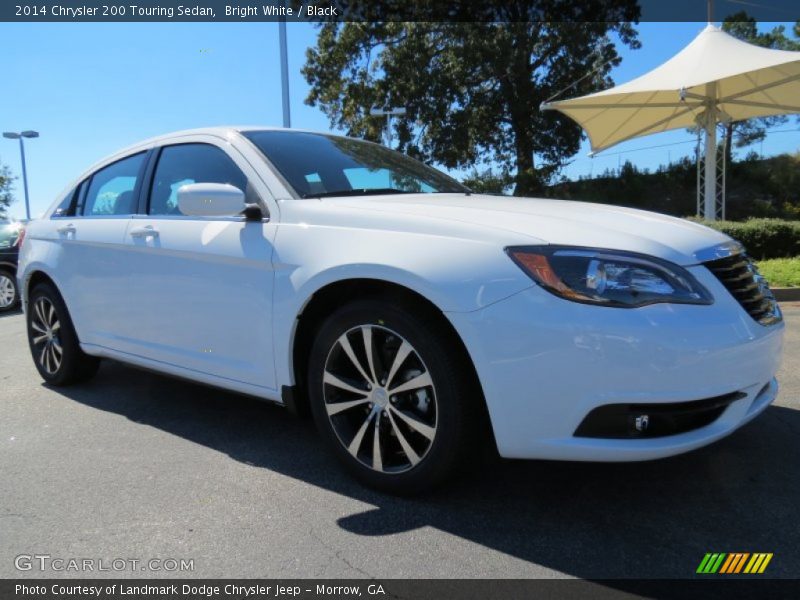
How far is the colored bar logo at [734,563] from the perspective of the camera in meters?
2.08

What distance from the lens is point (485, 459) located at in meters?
3.07

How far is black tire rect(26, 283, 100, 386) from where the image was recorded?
4367mm

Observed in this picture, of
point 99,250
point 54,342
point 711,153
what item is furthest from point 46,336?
point 711,153

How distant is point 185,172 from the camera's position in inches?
142

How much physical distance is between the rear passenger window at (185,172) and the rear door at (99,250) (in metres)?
0.21

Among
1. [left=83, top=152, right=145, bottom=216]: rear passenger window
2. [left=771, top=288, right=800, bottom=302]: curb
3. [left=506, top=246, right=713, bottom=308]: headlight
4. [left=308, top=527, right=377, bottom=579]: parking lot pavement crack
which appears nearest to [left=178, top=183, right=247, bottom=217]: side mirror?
[left=83, top=152, right=145, bottom=216]: rear passenger window

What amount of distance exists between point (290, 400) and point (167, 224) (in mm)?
1284

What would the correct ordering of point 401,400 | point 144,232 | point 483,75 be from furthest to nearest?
point 483,75 < point 144,232 < point 401,400

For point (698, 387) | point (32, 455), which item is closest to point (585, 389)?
point (698, 387)

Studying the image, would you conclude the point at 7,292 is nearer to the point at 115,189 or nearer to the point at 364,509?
the point at 115,189

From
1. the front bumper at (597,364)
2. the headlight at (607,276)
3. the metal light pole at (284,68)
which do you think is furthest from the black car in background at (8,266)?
the headlight at (607,276)

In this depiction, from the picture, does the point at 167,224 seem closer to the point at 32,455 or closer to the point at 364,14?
the point at 32,455

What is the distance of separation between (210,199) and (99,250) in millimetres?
1439

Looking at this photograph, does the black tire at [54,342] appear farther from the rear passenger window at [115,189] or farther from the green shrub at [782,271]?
the green shrub at [782,271]
